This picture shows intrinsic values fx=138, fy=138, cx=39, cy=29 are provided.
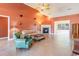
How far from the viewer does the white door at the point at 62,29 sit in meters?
3.28

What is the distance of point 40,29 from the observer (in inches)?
133

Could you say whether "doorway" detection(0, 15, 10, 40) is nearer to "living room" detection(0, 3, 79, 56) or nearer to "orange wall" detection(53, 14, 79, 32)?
"living room" detection(0, 3, 79, 56)

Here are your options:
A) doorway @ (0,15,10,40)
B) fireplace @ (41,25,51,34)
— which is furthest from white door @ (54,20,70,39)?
doorway @ (0,15,10,40)

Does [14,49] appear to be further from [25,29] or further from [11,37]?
[25,29]

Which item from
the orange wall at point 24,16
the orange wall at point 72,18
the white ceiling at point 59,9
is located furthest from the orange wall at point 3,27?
the orange wall at point 72,18

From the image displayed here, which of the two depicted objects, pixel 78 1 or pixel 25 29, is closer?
pixel 78 1

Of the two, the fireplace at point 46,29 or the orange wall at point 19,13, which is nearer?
the orange wall at point 19,13

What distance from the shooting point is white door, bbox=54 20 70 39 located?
129 inches

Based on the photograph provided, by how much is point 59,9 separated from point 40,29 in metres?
0.67

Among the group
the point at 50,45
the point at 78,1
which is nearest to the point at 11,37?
the point at 50,45

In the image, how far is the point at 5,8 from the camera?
3.18m

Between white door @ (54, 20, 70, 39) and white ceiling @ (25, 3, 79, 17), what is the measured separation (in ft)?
0.67

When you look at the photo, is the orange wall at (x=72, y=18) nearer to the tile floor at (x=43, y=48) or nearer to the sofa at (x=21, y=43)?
the tile floor at (x=43, y=48)

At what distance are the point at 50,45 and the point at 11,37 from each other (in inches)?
36.9
